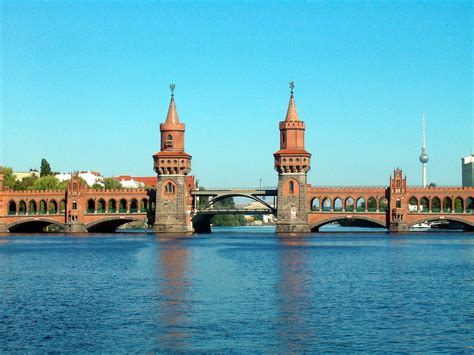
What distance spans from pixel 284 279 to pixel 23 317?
2027 centimetres

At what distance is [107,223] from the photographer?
482ft

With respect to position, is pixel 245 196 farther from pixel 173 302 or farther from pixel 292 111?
pixel 173 302

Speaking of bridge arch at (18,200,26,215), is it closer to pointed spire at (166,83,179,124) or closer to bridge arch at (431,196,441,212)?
pointed spire at (166,83,179,124)

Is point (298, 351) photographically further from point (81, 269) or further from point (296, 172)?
point (296, 172)

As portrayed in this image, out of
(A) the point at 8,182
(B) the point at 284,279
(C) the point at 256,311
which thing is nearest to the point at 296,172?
(A) the point at 8,182

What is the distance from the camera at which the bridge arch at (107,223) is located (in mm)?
137875

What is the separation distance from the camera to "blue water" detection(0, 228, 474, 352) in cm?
3169

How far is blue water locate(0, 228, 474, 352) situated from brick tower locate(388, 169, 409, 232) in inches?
2304

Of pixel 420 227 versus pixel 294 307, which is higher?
pixel 420 227

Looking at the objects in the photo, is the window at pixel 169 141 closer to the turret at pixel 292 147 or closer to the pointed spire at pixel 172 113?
the pointed spire at pixel 172 113

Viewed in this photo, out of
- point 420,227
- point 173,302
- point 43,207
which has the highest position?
point 43,207

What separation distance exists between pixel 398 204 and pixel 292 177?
17.1 meters

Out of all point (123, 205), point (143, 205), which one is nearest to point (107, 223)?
point (123, 205)

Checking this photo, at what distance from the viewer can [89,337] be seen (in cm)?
3256
